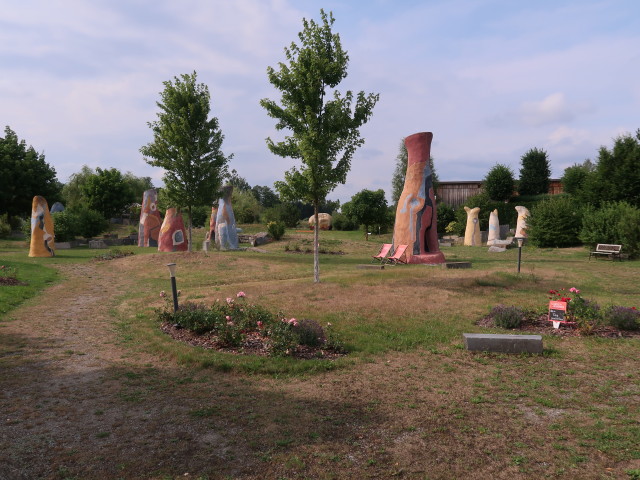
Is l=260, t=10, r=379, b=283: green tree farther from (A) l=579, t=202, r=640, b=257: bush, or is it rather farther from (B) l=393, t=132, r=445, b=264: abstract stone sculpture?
(A) l=579, t=202, r=640, b=257: bush

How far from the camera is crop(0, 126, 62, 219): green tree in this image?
3812cm

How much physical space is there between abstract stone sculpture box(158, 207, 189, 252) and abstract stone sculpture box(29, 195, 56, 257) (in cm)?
563

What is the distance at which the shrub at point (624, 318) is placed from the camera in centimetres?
831

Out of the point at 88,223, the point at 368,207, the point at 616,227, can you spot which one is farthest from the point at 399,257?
the point at 88,223

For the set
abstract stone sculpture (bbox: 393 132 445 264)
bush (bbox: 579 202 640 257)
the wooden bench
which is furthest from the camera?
bush (bbox: 579 202 640 257)

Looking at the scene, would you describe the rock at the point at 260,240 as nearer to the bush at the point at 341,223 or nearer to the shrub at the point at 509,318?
the bush at the point at 341,223

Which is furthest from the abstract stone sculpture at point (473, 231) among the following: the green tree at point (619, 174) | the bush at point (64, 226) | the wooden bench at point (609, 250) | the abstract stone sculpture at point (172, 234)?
the bush at point (64, 226)

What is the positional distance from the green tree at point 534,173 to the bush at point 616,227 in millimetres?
19907

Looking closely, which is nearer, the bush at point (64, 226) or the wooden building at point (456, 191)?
the bush at point (64, 226)

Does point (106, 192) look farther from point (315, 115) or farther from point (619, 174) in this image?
point (619, 174)

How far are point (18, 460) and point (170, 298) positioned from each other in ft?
27.9

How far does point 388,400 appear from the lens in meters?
5.37

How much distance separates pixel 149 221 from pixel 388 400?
1074 inches

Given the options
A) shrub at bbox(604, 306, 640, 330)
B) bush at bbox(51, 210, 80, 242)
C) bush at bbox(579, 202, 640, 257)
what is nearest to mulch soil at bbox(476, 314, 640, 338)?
shrub at bbox(604, 306, 640, 330)
